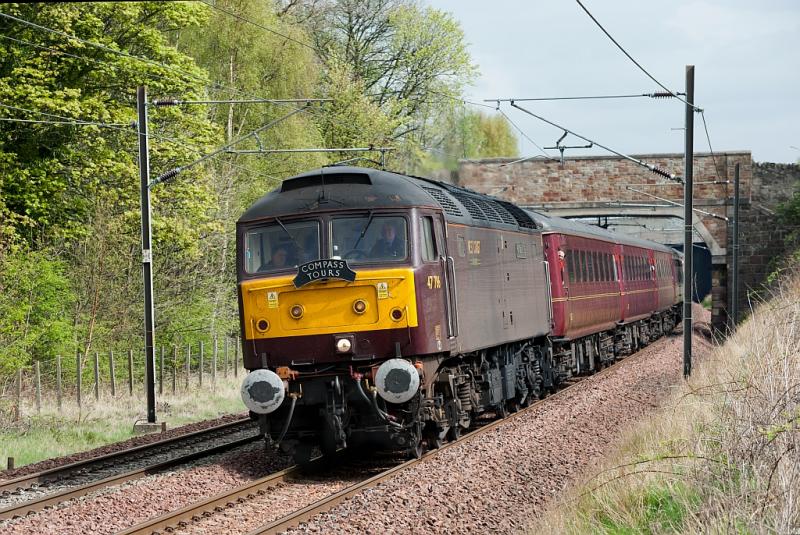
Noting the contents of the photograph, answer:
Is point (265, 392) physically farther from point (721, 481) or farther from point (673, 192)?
point (673, 192)

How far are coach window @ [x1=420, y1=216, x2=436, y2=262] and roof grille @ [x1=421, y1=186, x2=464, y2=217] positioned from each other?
1.88 feet

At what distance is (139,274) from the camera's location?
2656 cm

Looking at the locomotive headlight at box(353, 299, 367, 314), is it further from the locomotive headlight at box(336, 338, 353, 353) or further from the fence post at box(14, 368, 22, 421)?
the fence post at box(14, 368, 22, 421)

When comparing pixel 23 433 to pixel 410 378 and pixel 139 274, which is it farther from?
pixel 139 274

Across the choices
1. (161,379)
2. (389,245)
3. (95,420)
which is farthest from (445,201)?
(161,379)

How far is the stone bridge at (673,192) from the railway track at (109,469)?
1005 inches

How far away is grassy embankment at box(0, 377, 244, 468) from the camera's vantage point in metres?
15.4

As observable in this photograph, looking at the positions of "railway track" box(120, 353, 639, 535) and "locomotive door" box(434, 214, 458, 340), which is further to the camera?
"locomotive door" box(434, 214, 458, 340)

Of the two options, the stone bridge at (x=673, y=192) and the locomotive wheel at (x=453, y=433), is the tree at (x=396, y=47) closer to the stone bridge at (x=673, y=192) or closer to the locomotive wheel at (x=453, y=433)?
the stone bridge at (x=673, y=192)

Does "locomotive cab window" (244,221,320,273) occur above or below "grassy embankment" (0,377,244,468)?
above

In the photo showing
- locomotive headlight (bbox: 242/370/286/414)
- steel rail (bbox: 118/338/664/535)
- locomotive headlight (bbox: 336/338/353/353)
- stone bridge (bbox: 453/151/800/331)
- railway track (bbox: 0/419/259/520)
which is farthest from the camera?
stone bridge (bbox: 453/151/800/331)

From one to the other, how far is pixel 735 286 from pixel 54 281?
23.3m

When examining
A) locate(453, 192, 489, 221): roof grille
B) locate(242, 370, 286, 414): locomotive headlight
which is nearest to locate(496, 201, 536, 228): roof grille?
locate(453, 192, 489, 221): roof grille

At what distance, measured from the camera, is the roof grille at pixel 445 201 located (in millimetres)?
13016
